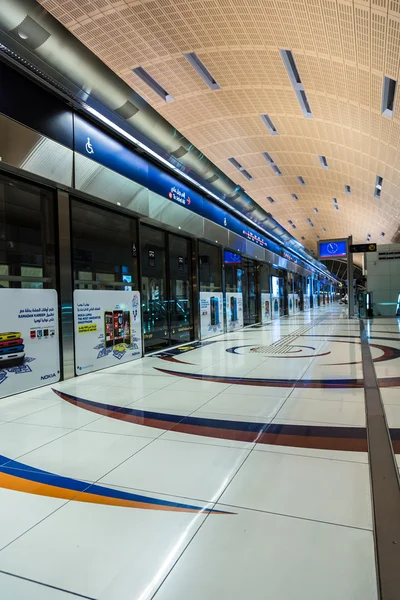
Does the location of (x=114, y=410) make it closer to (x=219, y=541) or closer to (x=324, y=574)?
(x=219, y=541)

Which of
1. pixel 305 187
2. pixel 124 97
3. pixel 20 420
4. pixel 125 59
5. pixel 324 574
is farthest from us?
pixel 305 187

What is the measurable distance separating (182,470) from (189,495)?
31 centimetres

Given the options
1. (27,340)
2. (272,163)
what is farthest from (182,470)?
(272,163)

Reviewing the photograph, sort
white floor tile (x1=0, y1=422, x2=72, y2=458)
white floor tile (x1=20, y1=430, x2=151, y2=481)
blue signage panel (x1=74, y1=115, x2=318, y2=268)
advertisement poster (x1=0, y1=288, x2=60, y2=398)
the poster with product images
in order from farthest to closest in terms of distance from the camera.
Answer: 1. the poster with product images
2. blue signage panel (x1=74, y1=115, x2=318, y2=268)
3. advertisement poster (x1=0, y1=288, x2=60, y2=398)
4. white floor tile (x1=0, y1=422, x2=72, y2=458)
5. white floor tile (x1=20, y1=430, x2=151, y2=481)

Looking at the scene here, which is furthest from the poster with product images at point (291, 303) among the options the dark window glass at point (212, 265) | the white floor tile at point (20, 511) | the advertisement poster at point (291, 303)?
the white floor tile at point (20, 511)

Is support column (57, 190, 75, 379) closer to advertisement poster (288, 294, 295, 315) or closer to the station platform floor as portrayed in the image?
the station platform floor

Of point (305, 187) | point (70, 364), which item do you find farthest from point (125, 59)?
point (305, 187)

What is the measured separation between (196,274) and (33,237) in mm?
5404

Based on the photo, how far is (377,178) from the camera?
50.5ft

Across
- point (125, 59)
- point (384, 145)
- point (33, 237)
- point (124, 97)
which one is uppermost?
point (125, 59)

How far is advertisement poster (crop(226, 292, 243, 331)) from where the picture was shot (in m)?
12.4

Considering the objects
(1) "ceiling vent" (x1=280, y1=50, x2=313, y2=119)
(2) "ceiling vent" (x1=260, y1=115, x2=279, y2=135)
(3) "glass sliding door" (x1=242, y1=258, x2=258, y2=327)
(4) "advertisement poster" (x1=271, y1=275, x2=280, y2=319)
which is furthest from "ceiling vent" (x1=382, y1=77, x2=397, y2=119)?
(4) "advertisement poster" (x1=271, y1=275, x2=280, y2=319)

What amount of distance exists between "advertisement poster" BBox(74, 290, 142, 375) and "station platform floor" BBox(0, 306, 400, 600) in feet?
4.74

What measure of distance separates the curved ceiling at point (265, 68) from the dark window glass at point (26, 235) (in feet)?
12.7
